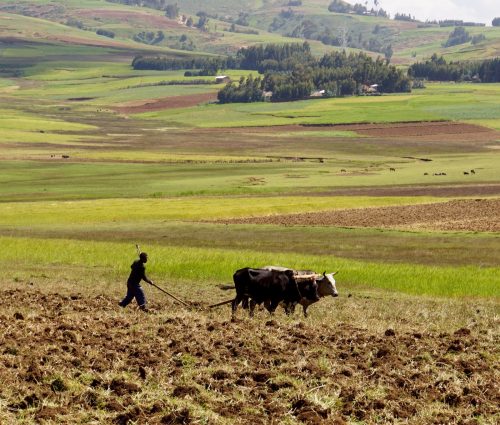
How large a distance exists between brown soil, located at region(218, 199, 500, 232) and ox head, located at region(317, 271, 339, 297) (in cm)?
2685

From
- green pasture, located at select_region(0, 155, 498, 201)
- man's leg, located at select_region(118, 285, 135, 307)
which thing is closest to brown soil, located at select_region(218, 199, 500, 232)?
green pasture, located at select_region(0, 155, 498, 201)

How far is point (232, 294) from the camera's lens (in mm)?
31562

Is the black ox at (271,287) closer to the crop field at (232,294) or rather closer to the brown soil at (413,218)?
the crop field at (232,294)

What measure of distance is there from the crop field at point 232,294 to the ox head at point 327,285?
70 centimetres

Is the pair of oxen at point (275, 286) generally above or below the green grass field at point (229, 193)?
above

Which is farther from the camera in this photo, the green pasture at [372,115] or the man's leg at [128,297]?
the green pasture at [372,115]

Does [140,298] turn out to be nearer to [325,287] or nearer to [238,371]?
[325,287]

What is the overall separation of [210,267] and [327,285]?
1134cm

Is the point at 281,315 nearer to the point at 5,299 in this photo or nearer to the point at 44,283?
the point at 5,299

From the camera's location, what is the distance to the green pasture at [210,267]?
34.2 meters

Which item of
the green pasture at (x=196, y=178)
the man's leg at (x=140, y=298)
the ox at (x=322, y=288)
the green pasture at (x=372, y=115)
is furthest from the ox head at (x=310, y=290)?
the green pasture at (x=372, y=115)

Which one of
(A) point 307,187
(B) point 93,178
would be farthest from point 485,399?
(B) point 93,178

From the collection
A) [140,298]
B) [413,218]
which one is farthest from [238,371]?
[413,218]

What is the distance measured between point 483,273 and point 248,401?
2146cm
